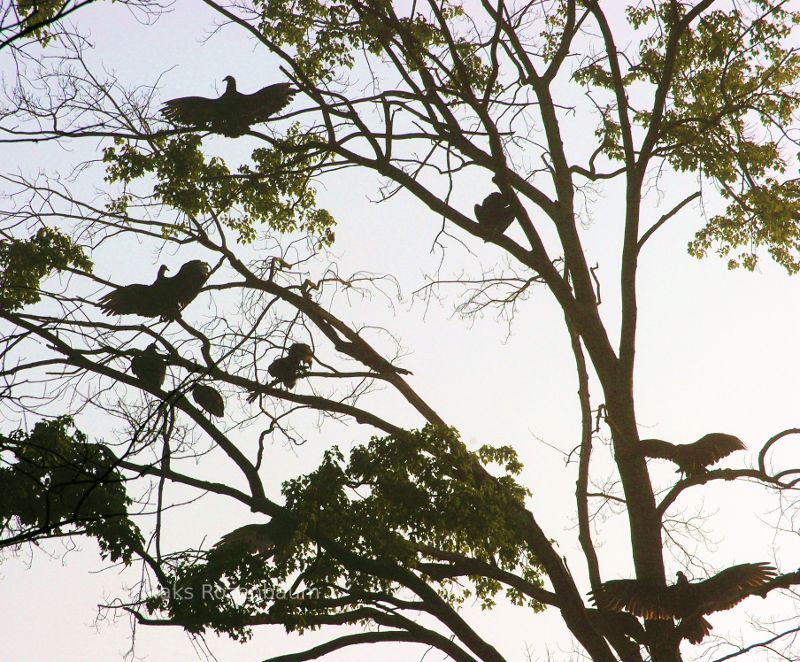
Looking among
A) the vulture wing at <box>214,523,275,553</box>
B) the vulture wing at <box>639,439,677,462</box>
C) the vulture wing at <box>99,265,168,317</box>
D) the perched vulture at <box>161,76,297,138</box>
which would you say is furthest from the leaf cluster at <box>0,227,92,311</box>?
the vulture wing at <box>639,439,677,462</box>

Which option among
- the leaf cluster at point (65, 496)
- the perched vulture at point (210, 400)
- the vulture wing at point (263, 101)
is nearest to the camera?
the leaf cluster at point (65, 496)

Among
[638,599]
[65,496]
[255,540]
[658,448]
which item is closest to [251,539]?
[255,540]

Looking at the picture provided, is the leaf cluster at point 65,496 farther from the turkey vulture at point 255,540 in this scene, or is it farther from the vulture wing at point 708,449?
the vulture wing at point 708,449

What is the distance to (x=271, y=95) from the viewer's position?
998 centimetres

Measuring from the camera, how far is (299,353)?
9906 millimetres

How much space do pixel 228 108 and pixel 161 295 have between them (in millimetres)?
2094

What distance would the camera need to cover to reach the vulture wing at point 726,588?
827 centimetres

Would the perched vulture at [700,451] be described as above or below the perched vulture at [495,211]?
below

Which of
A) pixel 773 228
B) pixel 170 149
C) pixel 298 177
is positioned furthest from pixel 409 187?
pixel 773 228

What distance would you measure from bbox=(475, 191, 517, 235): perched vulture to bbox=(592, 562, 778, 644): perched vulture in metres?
3.92

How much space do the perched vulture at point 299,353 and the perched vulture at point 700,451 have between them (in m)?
3.71

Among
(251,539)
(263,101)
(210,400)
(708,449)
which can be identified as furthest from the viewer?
(263,101)

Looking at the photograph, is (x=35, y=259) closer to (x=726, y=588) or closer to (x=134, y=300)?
(x=134, y=300)

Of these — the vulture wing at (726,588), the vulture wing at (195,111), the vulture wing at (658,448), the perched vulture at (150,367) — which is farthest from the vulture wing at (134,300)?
the vulture wing at (726,588)
